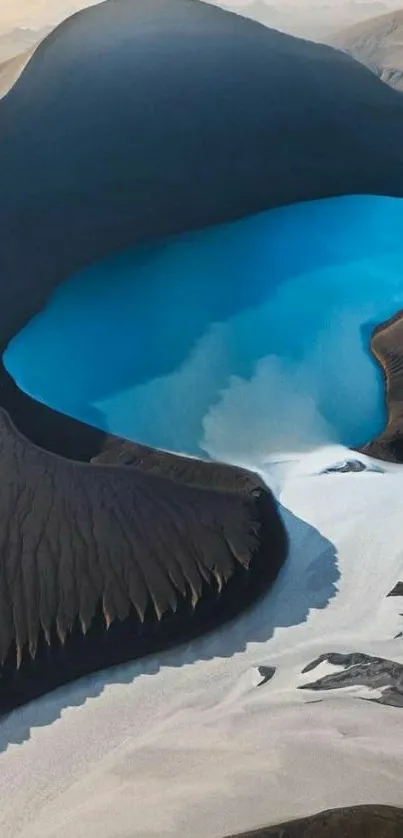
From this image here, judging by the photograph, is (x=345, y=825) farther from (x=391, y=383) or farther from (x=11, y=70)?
(x=11, y=70)

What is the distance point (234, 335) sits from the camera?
172 inches

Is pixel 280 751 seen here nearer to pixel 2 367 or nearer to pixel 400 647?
pixel 400 647

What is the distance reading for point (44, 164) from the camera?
15.6 ft

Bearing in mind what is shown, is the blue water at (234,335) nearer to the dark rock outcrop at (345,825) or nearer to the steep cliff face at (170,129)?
the steep cliff face at (170,129)

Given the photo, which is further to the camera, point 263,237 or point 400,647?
point 263,237

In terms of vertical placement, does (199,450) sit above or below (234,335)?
below

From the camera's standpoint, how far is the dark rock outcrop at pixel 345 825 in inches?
99.4

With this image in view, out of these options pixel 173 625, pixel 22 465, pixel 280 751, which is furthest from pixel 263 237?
pixel 280 751

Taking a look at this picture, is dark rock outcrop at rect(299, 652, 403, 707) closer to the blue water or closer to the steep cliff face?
the blue water

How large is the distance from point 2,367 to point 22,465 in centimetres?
76

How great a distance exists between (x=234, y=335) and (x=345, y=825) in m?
2.49

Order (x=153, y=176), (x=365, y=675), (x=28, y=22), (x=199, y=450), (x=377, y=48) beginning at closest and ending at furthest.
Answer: (x=365, y=675) < (x=199, y=450) < (x=153, y=176) < (x=28, y=22) < (x=377, y=48)

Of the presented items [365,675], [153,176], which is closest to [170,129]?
[153,176]

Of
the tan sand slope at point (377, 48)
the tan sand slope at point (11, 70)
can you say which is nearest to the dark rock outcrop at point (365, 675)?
the tan sand slope at point (11, 70)
